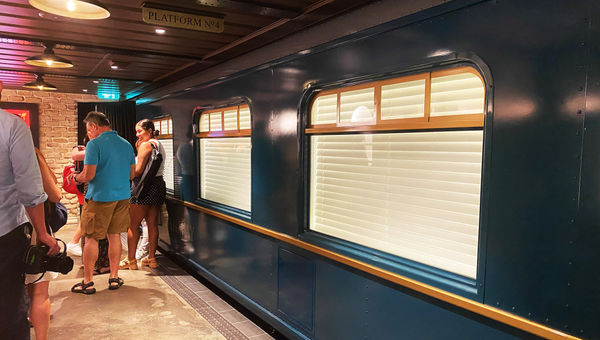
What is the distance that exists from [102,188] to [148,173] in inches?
48.2

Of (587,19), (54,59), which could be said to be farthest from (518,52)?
(54,59)

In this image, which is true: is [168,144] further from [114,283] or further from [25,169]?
[25,169]

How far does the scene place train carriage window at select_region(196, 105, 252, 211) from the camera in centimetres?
455

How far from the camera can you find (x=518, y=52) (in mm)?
1872

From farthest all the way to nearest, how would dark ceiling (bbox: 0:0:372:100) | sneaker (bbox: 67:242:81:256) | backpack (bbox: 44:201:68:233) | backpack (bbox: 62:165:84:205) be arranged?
sneaker (bbox: 67:242:81:256), backpack (bbox: 62:165:84:205), dark ceiling (bbox: 0:0:372:100), backpack (bbox: 44:201:68:233)

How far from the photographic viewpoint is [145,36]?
4090 mm

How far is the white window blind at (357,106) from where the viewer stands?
9.17 feet

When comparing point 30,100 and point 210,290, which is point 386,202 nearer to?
point 210,290

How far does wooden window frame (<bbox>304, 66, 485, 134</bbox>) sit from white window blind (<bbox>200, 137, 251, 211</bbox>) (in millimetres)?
1664

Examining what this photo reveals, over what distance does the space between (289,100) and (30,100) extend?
745 centimetres

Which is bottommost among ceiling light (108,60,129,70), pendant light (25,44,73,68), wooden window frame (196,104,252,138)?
wooden window frame (196,104,252,138)

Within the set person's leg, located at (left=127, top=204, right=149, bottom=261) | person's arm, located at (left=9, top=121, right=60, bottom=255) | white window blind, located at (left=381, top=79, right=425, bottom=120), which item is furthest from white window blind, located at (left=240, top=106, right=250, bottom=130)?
person's arm, located at (left=9, top=121, right=60, bottom=255)

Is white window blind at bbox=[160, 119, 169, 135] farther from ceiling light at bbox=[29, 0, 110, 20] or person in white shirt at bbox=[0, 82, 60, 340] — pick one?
person in white shirt at bbox=[0, 82, 60, 340]

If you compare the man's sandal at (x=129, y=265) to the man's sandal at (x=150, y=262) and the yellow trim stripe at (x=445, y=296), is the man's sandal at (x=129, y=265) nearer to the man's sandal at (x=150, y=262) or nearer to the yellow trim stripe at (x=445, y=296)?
the man's sandal at (x=150, y=262)
